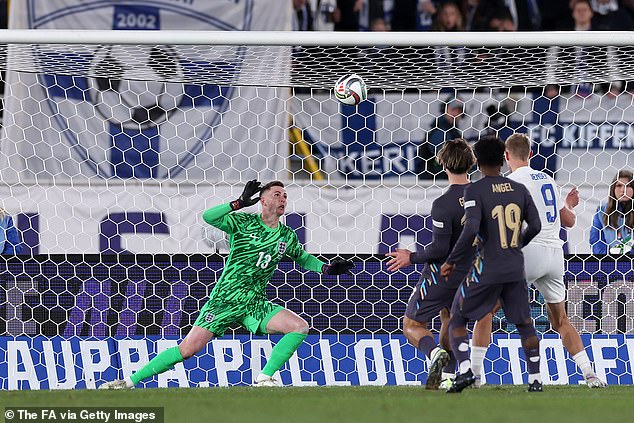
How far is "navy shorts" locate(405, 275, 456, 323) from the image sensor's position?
8.15 meters

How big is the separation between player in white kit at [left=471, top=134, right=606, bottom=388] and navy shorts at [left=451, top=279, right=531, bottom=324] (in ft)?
1.48

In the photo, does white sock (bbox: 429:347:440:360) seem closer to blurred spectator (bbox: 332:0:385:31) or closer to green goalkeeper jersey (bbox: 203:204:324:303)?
green goalkeeper jersey (bbox: 203:204:324:303)

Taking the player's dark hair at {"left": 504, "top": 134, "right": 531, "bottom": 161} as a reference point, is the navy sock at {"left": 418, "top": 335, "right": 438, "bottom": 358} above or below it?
below

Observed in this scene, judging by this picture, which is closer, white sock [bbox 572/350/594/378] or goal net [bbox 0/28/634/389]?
white sock [bbox 572/350/594/378]

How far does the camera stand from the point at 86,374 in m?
9.33

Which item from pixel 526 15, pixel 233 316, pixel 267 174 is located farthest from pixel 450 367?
pixel 526 15

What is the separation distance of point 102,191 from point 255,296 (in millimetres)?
3586

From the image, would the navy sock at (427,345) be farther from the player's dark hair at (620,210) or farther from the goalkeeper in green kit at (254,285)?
the player's dark hair at (620,210)

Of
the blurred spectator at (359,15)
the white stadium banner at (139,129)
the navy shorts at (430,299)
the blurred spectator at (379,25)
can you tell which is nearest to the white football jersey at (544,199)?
the navy shorts at (430,299)

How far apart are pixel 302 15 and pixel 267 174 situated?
8.33 ft

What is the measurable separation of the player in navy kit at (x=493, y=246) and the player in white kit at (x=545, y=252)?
1.47 feet

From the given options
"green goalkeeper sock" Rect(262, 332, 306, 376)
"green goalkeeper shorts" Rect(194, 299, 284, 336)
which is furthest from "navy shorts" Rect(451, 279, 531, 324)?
"green goalkeeper shorts" Rect(194, 299, 284, 336)

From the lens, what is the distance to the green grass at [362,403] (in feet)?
19.0

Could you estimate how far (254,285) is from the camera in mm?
8781
